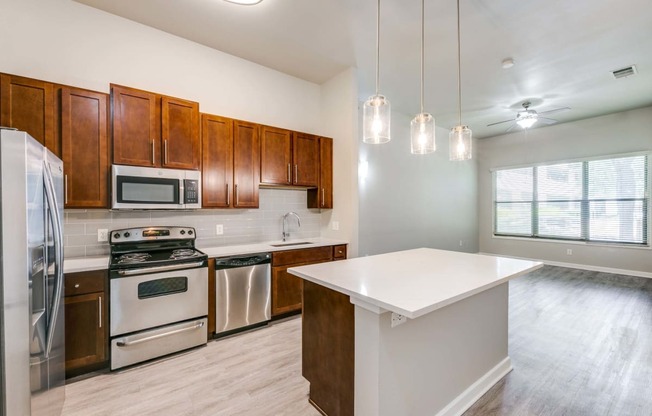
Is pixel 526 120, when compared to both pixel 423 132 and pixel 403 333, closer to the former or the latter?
pixel 423 132

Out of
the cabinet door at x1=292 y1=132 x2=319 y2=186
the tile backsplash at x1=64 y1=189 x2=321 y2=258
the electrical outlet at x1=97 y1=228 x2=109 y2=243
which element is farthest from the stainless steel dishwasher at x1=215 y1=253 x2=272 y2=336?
the cabinet door at x1=292 y1=132 x2=319 y2=186

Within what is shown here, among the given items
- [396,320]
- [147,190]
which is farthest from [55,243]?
[396,320]

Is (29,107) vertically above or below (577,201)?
above

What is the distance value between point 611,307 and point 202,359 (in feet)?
16.6

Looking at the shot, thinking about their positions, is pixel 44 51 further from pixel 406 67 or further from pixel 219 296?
pixel 406 67

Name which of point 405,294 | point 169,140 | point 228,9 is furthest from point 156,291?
point 228,9

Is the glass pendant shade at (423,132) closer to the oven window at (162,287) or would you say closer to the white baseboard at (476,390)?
the white baseboard at (476,390)

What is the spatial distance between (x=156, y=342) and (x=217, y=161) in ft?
5.99

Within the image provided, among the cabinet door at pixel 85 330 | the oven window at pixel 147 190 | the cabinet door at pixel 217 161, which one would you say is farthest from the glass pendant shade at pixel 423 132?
the cabinet door at pixel 85 330

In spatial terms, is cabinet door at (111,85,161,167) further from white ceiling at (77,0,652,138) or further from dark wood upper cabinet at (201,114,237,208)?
white ceiling at (77,0,652,138)

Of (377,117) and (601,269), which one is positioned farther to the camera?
(601,269)

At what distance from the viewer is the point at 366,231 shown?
16.4ft

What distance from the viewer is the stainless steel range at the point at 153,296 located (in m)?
2.30

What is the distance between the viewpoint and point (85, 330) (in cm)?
219
